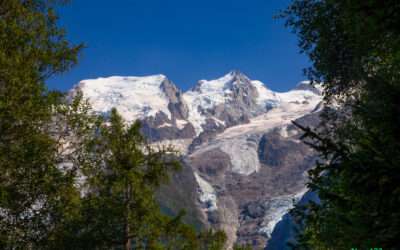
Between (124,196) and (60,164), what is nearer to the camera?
(60,164)

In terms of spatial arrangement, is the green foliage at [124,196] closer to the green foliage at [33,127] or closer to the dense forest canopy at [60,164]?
the dense forest canopy at [60,164]

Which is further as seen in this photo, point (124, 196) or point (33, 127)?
point (124, 196)

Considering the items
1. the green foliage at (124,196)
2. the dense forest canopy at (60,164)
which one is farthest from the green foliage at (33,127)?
the green foliage at (124,196)

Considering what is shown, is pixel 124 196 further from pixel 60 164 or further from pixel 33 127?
pixel 33 127

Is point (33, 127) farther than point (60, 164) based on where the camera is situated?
No

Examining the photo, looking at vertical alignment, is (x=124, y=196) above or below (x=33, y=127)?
below

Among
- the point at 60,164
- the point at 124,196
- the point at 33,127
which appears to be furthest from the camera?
the point at 124,196

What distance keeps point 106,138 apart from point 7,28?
5.62m

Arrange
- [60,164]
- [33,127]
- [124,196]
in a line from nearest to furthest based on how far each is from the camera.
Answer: [33,127], [60,164], [124,196]

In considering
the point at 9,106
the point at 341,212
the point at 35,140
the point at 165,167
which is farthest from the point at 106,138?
the point at 341,212

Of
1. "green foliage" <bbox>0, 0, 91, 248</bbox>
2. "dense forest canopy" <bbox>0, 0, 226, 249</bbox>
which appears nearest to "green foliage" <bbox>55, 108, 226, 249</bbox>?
"dense forest canopy" <bbox>0, 0, 226, 249</bbox>

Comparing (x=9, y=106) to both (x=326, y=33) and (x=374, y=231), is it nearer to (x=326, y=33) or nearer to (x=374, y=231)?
(x=374, y=231)

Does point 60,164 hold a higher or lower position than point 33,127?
lower

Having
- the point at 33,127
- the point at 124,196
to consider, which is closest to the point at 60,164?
the point at 33,127
